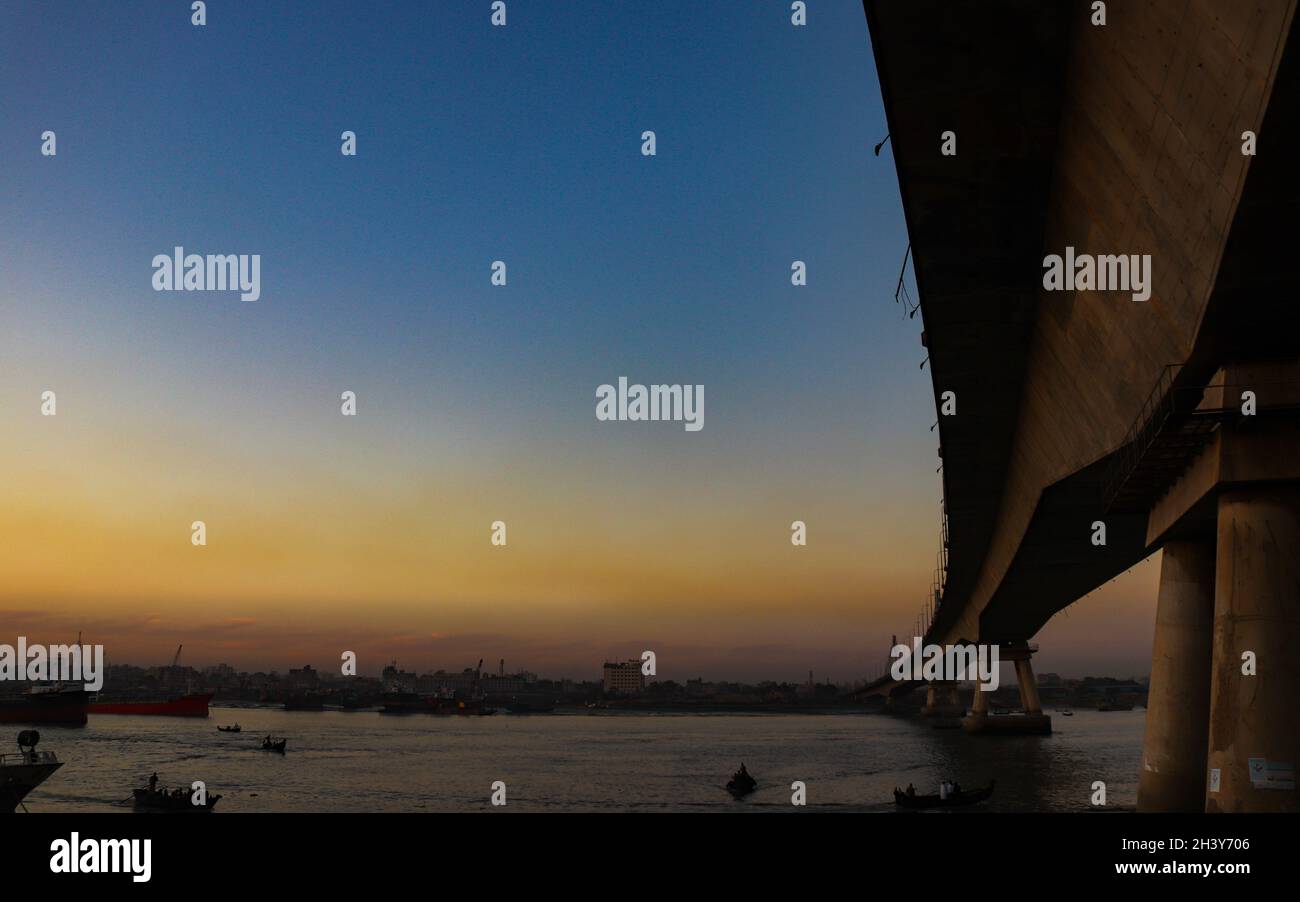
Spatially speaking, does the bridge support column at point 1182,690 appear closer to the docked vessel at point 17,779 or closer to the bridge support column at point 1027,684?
the docked vessel at point 17,779

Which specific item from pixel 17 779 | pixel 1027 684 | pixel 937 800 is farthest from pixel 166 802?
pixel 1027 684

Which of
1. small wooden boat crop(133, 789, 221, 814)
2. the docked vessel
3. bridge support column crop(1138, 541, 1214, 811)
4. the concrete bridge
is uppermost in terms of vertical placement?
the concrete bridge

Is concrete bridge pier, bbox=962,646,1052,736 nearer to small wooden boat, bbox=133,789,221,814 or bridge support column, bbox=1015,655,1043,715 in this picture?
bridge support column, bbox=1015,655,1043,715

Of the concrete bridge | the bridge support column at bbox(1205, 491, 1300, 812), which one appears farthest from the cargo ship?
the bridge support column at bbox(1205, 491, 1300, 812)

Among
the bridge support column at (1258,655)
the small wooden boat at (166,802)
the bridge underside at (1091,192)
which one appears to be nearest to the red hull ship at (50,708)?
the small wooden boat at (166,802)

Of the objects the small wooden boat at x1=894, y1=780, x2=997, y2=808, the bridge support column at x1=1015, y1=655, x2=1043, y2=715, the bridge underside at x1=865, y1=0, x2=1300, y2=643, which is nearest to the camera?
the bridge underside at x1=865, y1=0, x2=1300, y2=643

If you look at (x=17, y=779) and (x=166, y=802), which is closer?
(x=17, y=779)

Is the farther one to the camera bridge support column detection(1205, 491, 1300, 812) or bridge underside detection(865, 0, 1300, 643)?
bridge support column detection(1205, 491, 1300, 812)

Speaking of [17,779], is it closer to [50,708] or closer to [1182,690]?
[1182,690]
